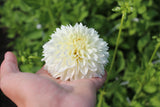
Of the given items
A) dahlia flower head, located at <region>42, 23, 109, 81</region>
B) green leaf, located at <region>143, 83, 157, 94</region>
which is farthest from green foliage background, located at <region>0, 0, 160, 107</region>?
dahlia flower head, located at <region>42, 23, 109, 81</region>

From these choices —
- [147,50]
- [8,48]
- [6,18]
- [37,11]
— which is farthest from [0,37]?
[147,50]

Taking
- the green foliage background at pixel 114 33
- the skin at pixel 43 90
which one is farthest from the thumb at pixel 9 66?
the green foliage background at pixel 114 33

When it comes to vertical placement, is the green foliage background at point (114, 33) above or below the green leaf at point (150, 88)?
above

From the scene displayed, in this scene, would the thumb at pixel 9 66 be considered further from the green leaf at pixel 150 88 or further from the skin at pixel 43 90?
the green leaf at pixel 150 88

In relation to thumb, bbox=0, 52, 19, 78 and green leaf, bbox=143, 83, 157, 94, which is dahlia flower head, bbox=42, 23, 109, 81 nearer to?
thumb, bbox=0, 52, 19, 78

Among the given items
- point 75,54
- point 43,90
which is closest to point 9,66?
point 43,90

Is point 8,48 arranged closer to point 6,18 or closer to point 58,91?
point 6,18
